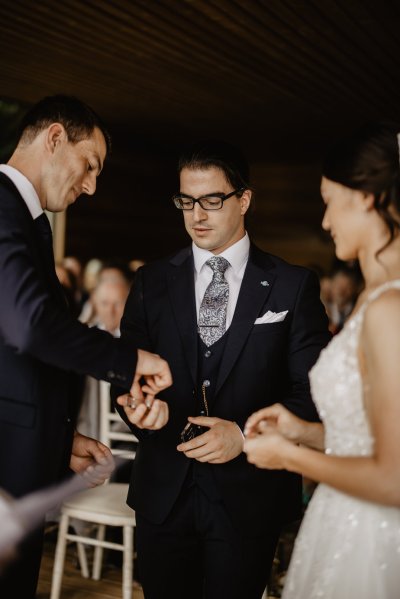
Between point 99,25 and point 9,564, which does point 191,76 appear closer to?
point 99,25

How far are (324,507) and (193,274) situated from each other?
3.43 feet

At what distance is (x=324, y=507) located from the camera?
1790 mm

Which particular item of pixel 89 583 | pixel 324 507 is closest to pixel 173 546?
pixel 324 507

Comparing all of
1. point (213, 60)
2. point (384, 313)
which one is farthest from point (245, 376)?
point (213, 60)

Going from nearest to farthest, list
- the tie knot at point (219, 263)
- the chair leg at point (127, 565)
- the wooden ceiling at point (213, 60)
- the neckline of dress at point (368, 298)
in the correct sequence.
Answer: the neckline of dress at point (368, 298) < the tie knot at point (219, 263) < the chair leg at point (127, 565) < the wooden ceiling at point (213, 60)

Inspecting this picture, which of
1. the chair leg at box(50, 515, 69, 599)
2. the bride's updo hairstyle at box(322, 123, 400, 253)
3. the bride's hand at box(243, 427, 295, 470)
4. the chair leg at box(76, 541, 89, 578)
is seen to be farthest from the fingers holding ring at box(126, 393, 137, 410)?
the chair leg at box(76, 541, 89, 578)

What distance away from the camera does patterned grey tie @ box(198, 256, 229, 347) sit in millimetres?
2449

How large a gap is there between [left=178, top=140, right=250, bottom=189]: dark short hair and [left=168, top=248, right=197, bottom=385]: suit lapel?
1.02 ft

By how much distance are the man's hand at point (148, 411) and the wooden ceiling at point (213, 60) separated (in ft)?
11.2

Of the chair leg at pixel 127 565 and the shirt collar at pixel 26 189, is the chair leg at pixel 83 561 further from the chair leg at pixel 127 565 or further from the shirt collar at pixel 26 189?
the shirt collar at pixel 26 189

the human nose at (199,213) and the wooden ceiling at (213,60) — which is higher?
the wooden ceiling at (213,60)

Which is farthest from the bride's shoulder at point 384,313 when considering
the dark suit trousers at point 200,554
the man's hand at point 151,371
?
the dark suit trousers at point 200,554

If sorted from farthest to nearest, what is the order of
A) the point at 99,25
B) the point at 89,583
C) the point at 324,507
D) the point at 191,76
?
the point at 191,76
the point at 99,25
the point at 89,583
the point at 324,507

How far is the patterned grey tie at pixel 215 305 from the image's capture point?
245cm
